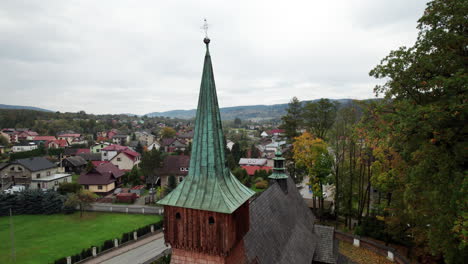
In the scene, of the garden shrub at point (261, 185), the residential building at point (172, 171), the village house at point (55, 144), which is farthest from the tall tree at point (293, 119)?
the village house at point (55, 144)

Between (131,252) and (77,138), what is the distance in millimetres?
79495

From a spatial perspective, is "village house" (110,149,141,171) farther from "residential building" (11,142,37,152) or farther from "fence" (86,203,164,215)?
"residential building" (11,142,37,152)

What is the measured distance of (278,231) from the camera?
484 inches

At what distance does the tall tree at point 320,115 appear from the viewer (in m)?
29.9

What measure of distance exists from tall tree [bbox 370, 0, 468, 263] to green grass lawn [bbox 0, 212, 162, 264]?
78.1 feet

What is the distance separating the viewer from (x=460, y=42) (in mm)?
9164

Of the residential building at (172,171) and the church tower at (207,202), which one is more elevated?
the church tower at (207,202)

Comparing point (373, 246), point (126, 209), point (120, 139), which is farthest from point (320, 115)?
point (120, 139)

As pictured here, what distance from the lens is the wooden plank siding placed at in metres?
7.56

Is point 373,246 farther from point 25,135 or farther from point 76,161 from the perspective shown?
point 25,135

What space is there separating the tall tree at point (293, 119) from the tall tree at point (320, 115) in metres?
0.75

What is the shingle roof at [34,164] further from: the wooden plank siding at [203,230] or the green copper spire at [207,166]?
the green copper spire at [207,166]

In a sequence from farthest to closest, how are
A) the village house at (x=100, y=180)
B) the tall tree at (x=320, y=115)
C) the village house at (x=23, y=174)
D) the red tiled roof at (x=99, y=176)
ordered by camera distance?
the village house at (x=23, y=174) → the red tiled roof at (x=99, y=176) → the village house at (x=100, y=180) → the tall tree at (x=320, y=115)

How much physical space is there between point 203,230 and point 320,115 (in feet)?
83.8
